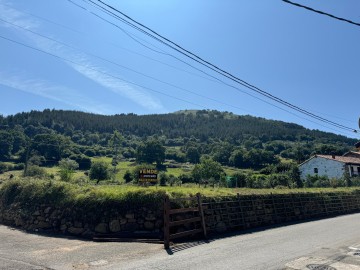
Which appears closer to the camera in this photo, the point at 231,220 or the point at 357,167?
the point at 231,220

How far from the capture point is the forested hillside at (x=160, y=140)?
11750 centimetres

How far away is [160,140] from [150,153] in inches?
1865

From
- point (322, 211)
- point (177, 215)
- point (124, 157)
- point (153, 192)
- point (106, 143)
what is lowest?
point (322, 211)

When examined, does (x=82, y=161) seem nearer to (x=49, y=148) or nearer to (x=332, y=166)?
(x=49, y=148)

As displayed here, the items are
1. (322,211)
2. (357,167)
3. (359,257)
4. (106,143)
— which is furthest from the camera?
(106,143)

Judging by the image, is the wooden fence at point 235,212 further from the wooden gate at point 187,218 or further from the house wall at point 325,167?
the house wall at point 325,167

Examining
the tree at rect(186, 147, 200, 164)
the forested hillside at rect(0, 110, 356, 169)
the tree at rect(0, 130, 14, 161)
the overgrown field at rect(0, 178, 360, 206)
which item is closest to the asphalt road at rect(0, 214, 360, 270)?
the overgrown field at rect(0, 178, 360, 206)

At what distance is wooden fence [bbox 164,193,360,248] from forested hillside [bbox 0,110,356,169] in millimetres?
87930

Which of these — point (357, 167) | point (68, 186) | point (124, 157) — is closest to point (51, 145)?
point (124, 157)

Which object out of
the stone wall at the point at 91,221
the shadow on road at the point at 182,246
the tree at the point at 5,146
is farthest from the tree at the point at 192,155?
the shadow on road at the point at 182,246

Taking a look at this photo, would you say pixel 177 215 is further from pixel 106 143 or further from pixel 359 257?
pixel 106 143

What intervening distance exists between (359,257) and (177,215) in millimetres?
7052

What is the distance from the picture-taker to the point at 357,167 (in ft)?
208

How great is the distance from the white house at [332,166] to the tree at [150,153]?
198ft
